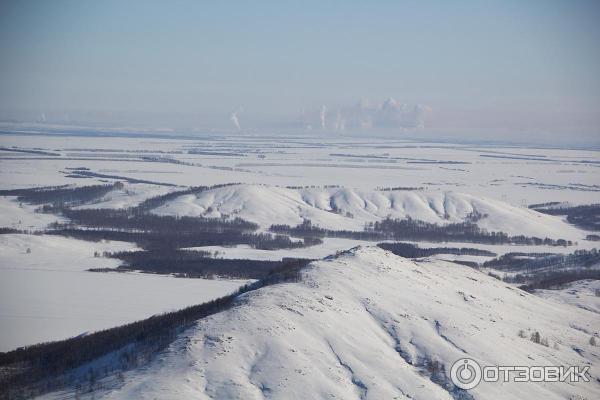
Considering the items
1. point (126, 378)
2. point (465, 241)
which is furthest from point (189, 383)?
point (465, 241)

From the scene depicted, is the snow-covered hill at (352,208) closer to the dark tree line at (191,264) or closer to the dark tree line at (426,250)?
the dark tree line at (426,250)

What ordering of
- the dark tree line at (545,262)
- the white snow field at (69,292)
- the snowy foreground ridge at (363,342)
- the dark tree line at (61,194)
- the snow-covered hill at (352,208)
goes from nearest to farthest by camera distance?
the snowy foreground ridge at (363,342), the white snow field at (69,292), the dark tree line at (545,262), the snow-covered hill at (352,208), the dark tree line at (61,194)

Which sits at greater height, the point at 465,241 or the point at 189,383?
the point at 189,383

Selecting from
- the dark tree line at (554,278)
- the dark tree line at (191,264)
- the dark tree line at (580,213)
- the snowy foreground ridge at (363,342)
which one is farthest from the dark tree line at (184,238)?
the dark tree line at (580,213)

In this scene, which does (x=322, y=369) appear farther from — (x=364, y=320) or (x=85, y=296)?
(x=85, y=296)

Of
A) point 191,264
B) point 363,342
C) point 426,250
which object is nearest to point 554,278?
point 426,250

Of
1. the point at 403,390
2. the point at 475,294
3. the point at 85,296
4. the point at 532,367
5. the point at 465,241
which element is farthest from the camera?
the point at 465,241

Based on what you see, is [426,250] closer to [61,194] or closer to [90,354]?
[90,354]
